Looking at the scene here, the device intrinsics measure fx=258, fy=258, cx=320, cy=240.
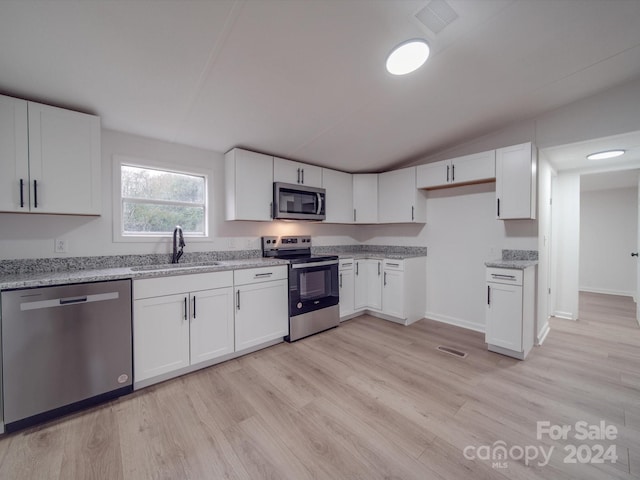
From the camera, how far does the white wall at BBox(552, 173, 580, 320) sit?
146 inches

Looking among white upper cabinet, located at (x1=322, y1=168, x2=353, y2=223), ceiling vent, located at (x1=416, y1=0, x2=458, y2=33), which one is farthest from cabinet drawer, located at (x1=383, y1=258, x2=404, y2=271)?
ceiling vent, located at (x1=416, y1=0, x2=458, y2=33)

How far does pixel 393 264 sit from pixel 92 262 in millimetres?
3377

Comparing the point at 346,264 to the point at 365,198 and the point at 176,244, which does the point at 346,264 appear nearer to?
the point at 365,198

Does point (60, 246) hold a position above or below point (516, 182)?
below

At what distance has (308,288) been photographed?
3191 millimetres

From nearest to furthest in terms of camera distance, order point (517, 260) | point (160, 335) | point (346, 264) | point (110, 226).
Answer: point (160, 335) → point (110, 226) → point (517, 260) → point (346, 264)

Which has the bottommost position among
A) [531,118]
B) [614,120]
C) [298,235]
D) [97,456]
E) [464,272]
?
[97,456]

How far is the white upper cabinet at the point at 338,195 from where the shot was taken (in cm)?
390

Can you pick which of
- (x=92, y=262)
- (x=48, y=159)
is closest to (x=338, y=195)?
(x=92, y=262)

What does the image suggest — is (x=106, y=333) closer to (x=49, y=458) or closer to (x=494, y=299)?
(x=49, y=458)

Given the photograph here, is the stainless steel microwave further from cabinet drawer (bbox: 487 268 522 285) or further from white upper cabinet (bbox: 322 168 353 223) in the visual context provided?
cabinet drawer (bbox: 487 268 522 285)

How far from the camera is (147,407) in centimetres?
192

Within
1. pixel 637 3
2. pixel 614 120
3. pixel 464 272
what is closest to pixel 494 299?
pixel 464 272

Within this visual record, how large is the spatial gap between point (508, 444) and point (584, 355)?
198 cm
